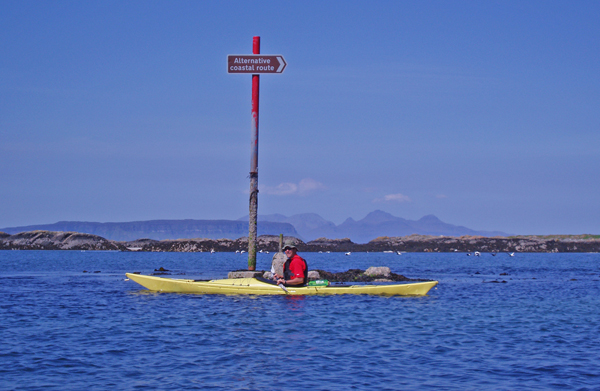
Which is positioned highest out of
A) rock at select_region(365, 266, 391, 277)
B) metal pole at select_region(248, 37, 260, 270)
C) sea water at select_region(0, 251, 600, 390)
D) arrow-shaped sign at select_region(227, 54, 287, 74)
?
arrow-shaped sign at select_region(227, 54, 287, 74)

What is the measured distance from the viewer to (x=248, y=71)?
28.2 metres

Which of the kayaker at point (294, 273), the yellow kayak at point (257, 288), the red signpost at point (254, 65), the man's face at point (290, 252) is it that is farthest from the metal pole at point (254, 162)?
the man's face at point (290, 252)

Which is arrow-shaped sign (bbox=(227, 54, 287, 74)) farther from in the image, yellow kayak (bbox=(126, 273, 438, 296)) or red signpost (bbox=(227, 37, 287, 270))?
yellow kayak (bbox=(126, 273, 438, 296))

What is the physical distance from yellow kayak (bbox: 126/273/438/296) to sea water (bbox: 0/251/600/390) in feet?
1.20

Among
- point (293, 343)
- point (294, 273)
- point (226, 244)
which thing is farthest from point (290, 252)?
point (226, 244)

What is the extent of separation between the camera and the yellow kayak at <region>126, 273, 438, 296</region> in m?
23.0

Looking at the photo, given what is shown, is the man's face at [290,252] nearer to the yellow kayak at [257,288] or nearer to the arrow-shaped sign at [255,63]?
the yellow kayak at [257,288]

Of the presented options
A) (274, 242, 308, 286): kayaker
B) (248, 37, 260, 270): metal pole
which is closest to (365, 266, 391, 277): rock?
(248, 37, 260, 270): metal pole

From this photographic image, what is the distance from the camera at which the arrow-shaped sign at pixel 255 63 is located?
92.0 feet

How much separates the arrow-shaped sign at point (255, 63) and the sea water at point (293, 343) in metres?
10.8

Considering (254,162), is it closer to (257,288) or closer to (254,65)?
(254,65)

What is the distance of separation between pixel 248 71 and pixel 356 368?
1898 centimetres

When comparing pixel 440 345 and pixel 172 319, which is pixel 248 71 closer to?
pixel 172 319

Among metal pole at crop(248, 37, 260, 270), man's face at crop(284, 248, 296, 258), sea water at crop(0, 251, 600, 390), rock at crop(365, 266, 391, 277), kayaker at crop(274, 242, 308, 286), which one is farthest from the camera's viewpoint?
rock at crop(365, 266, 391, 277)
